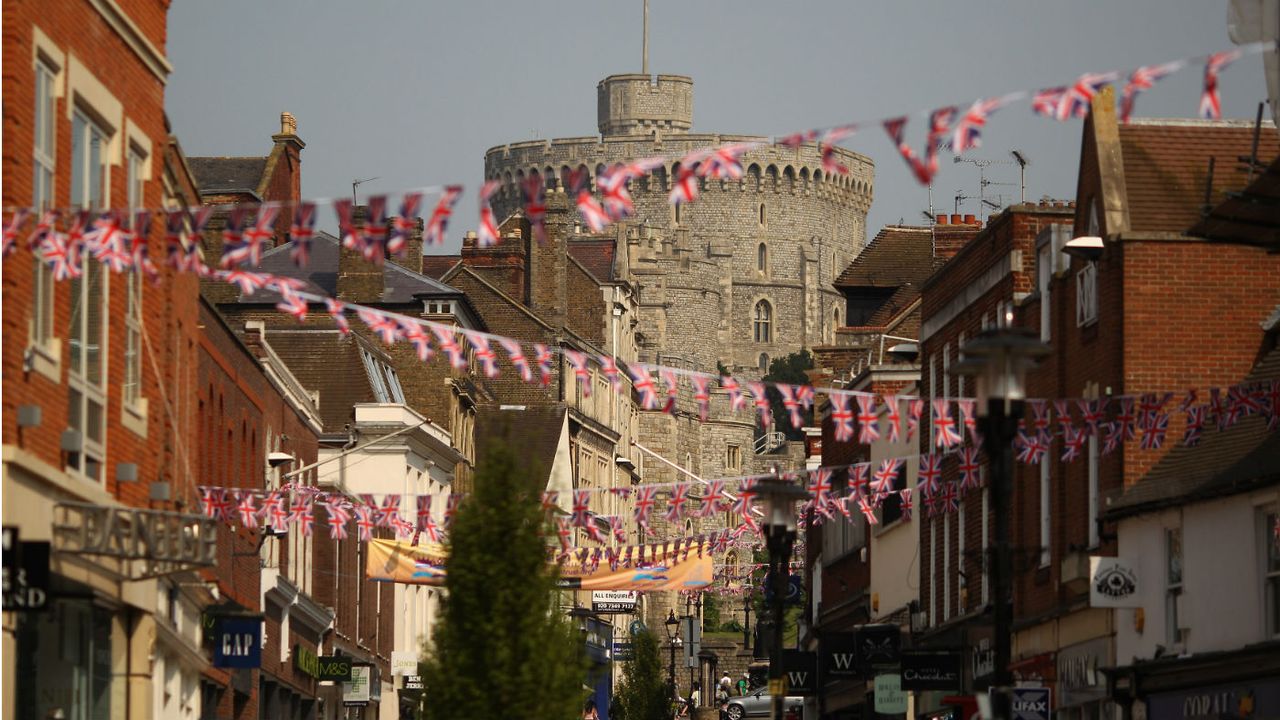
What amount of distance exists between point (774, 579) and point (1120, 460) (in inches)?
206

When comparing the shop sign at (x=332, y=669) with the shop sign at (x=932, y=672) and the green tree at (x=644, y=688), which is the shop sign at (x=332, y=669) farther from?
the green tree at (x=644, y=688)

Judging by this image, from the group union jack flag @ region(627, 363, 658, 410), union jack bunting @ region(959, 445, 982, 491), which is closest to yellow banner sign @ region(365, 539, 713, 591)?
union jack bunting @ region(959, 445, 982, 491)

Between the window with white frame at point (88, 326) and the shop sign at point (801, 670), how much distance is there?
26861 mm

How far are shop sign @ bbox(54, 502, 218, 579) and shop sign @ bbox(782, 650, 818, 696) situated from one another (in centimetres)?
2570

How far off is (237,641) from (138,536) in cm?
953

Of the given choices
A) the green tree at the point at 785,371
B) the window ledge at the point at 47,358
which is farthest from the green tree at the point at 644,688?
the green tree at the point at 785,371

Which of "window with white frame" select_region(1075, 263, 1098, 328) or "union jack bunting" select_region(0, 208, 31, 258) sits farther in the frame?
"window with white frame" select_region(1075, 263, 1098, 328)

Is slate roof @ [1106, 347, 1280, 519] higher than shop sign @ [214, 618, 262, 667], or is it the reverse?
slate roof @ [1106, 347, 1280, 519]

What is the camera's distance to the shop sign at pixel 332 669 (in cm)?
4222

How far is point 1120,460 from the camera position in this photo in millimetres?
27516

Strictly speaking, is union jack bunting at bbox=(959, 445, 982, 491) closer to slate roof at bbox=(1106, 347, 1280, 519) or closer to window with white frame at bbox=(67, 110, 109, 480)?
slate roof at bbox=(1106, 347, 1280, 519)

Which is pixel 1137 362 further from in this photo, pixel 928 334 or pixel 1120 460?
pixel 928 334

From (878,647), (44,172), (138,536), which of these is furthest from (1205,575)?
(878,647)

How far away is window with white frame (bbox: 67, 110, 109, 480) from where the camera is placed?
19297 millimetres
